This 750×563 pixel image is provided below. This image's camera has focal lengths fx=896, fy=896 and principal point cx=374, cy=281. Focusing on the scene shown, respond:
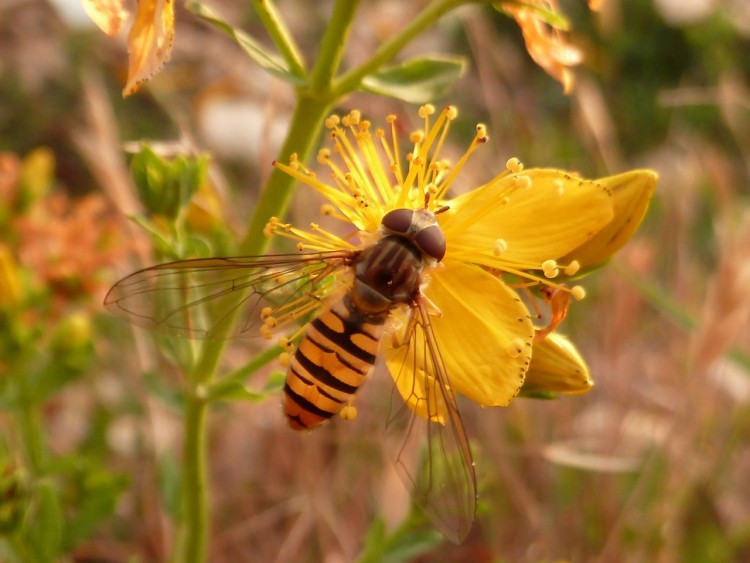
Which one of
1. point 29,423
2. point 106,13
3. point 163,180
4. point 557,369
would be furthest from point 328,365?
point 29,423

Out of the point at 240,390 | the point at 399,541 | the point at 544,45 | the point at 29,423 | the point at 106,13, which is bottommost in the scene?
the point at 29,423

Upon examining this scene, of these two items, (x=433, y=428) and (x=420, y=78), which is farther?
(x=420, y=78)

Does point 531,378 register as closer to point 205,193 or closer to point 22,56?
point 205,193

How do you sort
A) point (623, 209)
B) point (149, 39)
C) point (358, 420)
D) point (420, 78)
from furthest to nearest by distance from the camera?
point (358, 420), point (420, 78), point (623, 209), point (149, 39)

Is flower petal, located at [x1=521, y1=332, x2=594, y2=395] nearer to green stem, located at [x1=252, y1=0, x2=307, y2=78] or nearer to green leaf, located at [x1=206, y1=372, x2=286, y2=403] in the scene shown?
green leaf, located at [x1=206, y1=372, x2=286, y2=403]

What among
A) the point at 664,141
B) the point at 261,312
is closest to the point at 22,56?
the point at 664,141

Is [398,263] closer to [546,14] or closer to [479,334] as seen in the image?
[479,334]
